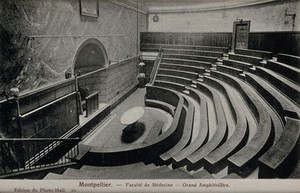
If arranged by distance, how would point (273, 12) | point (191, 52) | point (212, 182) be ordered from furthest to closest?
point (191, 52)
point (273, 12)
point (212, 182)

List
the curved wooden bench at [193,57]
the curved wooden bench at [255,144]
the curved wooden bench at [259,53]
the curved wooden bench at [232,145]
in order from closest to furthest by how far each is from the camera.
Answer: the curved wooden bench at [255,144], the curved wooden bench at [232,145], the curved wooden bench at [259,53], the curved wooden bench at [193,57]

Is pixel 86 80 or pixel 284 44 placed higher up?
pixel 284 44

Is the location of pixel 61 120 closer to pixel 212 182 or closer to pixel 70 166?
pixel 70 166

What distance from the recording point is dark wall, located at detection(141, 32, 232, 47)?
35.6 feet

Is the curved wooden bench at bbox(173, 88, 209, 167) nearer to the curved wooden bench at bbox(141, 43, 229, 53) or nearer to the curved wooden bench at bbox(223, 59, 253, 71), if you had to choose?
the curved wooden bench at bbox(223, 59, 253, 71)

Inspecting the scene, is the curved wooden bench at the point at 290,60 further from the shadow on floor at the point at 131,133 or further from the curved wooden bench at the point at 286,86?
the shadow on floor at the point at 131,133

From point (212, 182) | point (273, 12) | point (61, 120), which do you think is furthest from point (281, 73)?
point (61, 120)

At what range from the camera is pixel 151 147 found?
201 inches

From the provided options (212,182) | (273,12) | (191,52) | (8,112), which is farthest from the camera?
(191,52)

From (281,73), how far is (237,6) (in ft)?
22.5

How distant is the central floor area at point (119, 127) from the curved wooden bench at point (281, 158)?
4.07m

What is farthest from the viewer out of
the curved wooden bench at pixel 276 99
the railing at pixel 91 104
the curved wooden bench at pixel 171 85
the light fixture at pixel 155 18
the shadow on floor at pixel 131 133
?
the light fixture at pixel 155 18

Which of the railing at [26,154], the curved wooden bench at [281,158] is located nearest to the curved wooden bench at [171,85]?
the railing at [26,154]

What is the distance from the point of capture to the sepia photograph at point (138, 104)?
9.69 feet
